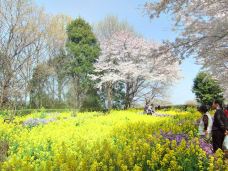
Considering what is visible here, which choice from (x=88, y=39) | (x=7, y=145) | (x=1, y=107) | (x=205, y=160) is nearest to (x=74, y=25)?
(x=88, y=39)

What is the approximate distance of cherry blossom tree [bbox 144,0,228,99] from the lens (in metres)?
A: 11.6

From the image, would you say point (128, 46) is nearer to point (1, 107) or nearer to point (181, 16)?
point (1, 107)

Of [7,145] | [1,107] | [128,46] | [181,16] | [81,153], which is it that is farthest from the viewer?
[128,46]

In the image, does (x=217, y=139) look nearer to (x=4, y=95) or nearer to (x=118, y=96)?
(x=4, y=95)

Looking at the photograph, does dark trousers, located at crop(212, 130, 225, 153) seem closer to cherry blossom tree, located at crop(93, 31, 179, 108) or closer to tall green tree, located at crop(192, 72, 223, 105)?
cherry blossom tree, located at crop(93, 31, 179, 108)

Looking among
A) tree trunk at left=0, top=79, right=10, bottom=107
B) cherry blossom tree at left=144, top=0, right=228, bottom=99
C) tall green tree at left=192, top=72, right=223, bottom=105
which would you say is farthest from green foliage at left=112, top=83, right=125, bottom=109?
→ cherry blossom tree at left=144, top=0, right=228, bottom=99

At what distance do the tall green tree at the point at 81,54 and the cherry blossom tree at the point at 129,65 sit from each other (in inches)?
35.3

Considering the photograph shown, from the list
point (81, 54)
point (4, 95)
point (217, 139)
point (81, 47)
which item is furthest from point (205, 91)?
point (217, 139)

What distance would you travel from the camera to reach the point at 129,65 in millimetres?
35531

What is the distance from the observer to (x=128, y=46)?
37031 millimetres

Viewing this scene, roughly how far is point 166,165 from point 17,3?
2673 cm

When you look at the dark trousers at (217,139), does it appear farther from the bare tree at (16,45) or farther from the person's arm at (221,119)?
the bare tree at (16,45)

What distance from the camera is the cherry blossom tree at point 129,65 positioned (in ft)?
118

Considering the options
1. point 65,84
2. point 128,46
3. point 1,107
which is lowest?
point 1,107
